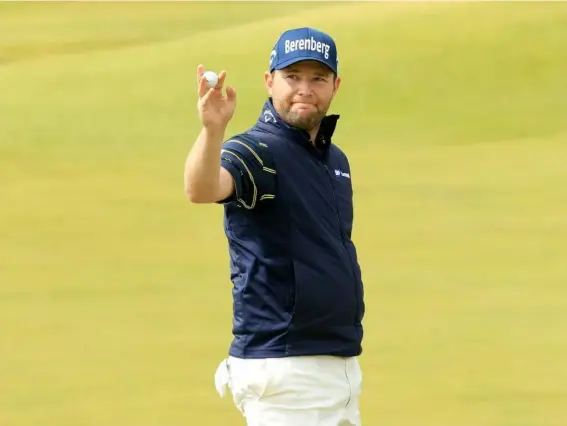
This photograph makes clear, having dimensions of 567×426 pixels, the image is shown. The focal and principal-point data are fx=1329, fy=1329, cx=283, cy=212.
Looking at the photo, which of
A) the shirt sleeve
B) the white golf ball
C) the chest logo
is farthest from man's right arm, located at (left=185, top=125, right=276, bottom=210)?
the chest logo

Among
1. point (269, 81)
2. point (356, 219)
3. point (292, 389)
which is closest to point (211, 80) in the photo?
point (269, 81)

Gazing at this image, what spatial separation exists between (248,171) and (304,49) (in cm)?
45

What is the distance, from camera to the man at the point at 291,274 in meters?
3.36

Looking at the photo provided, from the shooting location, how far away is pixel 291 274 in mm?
3375

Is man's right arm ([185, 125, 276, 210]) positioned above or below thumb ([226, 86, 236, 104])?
below

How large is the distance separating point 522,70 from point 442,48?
1157 mm

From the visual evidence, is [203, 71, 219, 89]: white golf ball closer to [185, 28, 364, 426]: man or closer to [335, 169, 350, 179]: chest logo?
[185, 28, 364, 426]: man

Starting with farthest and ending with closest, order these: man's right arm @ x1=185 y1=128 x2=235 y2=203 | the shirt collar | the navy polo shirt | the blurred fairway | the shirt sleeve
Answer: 1. the blurred fairway
2. the shirt collar
3. the navy polo shirt
4. the shirt sleeve
5. man's right arm @ x1=185 y1=128 x2=235 y2=203

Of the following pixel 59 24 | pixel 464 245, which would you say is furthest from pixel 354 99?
pixel 59 24

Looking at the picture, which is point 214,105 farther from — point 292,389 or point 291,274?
point 292,389

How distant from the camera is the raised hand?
307cm

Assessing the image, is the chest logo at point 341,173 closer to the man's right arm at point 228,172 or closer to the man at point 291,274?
the man at point 291,274

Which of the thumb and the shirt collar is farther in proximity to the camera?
the shirt collar

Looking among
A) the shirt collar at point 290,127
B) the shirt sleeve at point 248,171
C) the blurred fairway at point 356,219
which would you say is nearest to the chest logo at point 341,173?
the shirt collar at point 290,127
